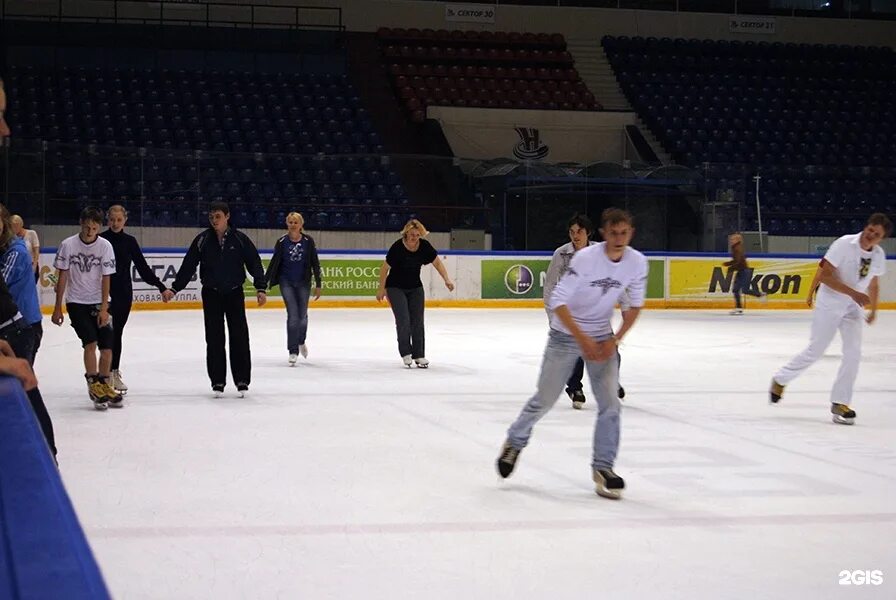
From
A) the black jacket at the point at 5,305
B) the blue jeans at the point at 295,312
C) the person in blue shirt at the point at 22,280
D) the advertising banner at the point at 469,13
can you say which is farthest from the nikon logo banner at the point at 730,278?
the black jacket at the point at 5,305

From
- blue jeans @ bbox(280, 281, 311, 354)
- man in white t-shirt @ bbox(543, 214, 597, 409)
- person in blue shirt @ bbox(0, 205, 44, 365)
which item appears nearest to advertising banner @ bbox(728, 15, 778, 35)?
blue jeans @ bbox(280, 281, 311, 354)

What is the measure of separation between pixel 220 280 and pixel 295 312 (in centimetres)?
338

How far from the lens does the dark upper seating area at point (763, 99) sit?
3428 centimetres

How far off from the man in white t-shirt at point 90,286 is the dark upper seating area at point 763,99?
76.7 ft

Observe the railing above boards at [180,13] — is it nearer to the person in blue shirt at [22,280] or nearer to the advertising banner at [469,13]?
the advertising banner at [469,13]

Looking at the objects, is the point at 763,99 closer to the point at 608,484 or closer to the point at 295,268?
the point at 295,268

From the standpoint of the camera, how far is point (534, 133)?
112ft

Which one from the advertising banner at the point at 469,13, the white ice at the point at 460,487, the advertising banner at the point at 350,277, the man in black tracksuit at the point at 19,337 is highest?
the advertising banner at the point at 469,13

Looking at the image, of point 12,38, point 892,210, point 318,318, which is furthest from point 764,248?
point 12,38

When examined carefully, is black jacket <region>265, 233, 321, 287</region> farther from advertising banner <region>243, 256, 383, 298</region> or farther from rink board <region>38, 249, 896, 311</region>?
advertising banner <region>243, 256, 383, 298</region>

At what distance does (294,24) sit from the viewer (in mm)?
34906

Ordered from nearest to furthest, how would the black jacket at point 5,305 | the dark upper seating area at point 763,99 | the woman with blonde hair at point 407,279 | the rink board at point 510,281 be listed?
the black jacket at point 5,305, the woman with blonde hair at point 407,279, the rink board at point 510,281, the dark upper seating area at point 763,99

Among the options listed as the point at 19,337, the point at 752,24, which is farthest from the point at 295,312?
the point at 752,24

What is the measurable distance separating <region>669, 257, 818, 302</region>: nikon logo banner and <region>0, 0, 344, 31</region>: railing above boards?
1379 cm
